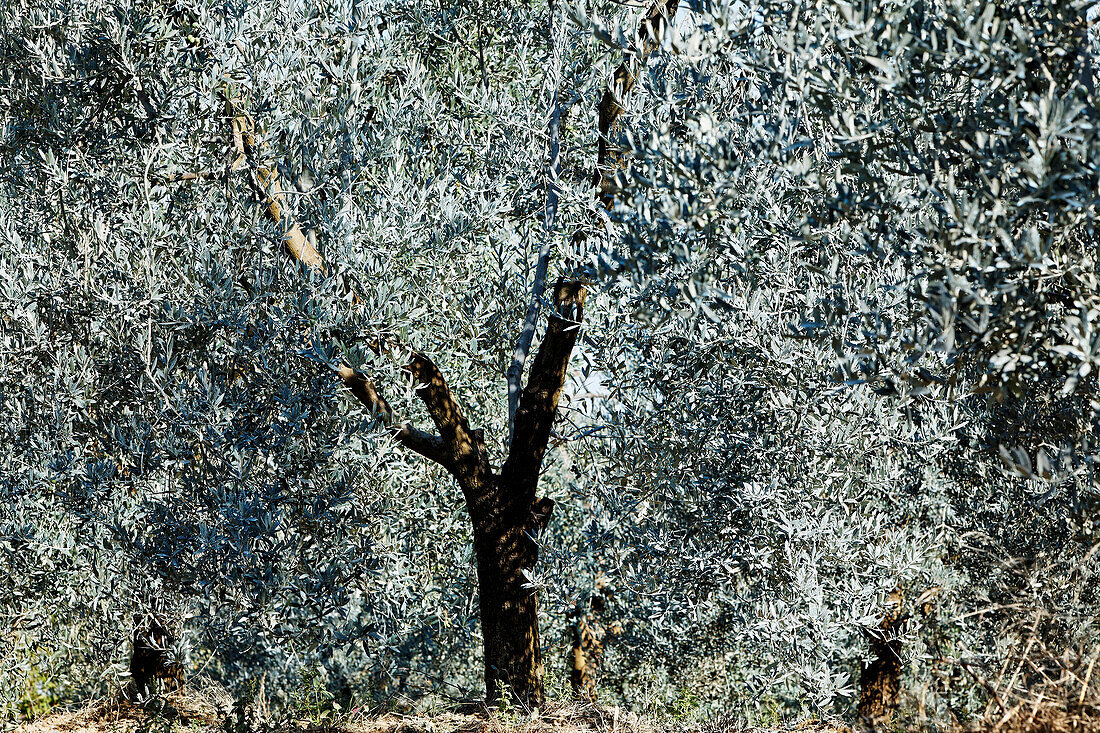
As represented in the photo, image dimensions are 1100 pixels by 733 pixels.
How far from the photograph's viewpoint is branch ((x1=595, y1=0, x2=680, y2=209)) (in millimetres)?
6816

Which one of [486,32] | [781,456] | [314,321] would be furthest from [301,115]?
[781,456]

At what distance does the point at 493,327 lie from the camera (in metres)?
8.88

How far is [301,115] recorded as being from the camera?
745cm

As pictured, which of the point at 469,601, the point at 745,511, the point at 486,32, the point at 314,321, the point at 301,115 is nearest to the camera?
the point at 314,321

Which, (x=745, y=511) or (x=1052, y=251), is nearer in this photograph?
(x=1052, y=251)

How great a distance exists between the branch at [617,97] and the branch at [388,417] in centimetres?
253

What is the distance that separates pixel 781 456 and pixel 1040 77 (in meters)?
3.77

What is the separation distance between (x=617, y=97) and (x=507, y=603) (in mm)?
4978

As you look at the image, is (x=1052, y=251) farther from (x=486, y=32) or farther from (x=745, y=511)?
(x=486, y=32)

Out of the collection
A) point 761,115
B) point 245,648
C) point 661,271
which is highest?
point 761,115

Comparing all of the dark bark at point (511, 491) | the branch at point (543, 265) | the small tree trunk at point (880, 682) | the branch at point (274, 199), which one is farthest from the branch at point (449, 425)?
the small tree trunk at point (880, 682)

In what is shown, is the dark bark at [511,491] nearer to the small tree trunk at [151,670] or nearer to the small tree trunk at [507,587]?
the small tree trunk at [507,587]

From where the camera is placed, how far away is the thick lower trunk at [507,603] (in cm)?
893

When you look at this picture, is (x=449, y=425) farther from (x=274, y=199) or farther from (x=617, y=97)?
(x=617, y=97)
